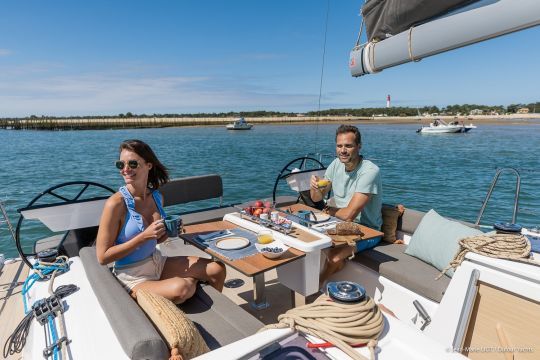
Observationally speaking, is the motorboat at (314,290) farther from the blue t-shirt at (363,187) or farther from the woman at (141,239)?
the blue t-shirt at (363,187)

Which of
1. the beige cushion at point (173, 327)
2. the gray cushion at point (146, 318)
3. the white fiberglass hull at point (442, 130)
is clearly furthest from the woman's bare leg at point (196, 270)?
the white fiberglass hull at point (442, 130)

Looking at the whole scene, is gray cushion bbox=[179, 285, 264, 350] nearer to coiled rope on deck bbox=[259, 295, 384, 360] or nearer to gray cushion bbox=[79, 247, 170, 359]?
gray cushion bbox=[79, 247, 170, 359]

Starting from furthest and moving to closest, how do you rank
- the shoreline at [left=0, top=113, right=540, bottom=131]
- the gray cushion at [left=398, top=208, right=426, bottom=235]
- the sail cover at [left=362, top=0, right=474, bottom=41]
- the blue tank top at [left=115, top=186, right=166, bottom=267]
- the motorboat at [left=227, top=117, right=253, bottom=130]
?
1. the shoreline at [left=0, top=113, right=540, bottom=131]
2. the motorboat at [left=227, top=117, right=253, bottom=130]
3. the gray cushion at [left=398, top=208, right=426, bottom=235]
4. the blue tank top at [left=115, top=186, right=166, bottom=267]
5. the sail cover at [left=362, top=0, right=474, bottom=41]

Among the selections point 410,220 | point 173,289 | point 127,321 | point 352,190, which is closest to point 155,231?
point 173,289

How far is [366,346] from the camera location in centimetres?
102

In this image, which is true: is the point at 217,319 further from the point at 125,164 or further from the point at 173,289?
the point at 125,164

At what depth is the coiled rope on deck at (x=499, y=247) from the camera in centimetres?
170

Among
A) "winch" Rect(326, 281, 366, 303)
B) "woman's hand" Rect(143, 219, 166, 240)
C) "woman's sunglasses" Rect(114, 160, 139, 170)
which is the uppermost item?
"woman's sunglasses" Rect(114, 160, 139, 170)

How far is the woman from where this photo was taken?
6.04 ft

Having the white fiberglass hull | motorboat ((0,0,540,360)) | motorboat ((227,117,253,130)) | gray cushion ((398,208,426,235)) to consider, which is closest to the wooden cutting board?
motorboat ((0,0,540,360))

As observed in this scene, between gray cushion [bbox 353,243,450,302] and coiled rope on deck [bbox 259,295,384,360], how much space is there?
4.24 ft

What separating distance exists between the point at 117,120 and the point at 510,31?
3868 inches

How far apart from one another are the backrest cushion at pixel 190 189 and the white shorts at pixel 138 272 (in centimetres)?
169

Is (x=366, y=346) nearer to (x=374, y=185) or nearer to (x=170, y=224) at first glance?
(x=170, y=224)
